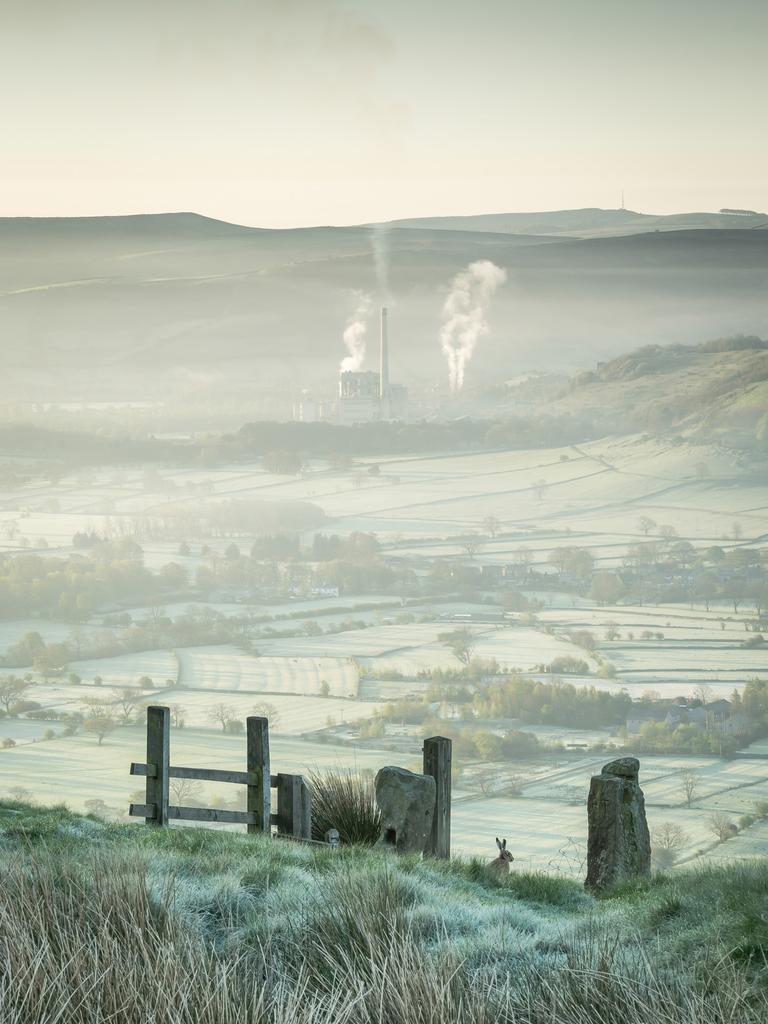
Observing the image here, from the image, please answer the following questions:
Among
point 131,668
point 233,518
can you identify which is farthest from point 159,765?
point 233,518

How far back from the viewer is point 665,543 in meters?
114

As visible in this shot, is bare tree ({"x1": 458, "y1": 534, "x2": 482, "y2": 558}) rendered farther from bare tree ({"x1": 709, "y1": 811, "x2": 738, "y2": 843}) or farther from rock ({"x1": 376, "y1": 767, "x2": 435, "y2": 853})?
rock ({"x1": 376, "y1": 767, "x2": 435, "y2": 853})

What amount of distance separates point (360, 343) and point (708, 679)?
64.2 m

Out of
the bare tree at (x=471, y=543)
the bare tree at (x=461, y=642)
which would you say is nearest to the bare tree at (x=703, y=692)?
the bare tree at (x=461, y=642)

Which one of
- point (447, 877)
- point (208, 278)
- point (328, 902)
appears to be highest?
point (208, 278)

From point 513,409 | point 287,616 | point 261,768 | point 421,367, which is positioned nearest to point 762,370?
point 513,409

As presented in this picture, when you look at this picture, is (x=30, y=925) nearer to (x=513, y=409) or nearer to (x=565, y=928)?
(x=565, y=928)

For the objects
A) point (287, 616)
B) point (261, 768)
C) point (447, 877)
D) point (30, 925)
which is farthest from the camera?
point (287, 616)

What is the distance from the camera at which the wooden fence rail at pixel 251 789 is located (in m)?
9.67

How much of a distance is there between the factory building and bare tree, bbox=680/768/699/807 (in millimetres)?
61390

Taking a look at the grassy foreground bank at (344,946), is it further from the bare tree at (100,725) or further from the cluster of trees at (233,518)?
the cluster of trees at (233,518)

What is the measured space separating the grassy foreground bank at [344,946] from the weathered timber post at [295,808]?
151 cm

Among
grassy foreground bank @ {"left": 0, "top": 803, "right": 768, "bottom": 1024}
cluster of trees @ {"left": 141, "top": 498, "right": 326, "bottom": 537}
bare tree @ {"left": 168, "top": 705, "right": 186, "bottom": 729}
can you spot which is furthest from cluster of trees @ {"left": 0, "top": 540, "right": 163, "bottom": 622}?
grassy foreground bank @ {"left": 0, "top": 803, "right": 768, "bottom": 1024}

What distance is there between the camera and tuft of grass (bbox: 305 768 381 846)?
1000cm
